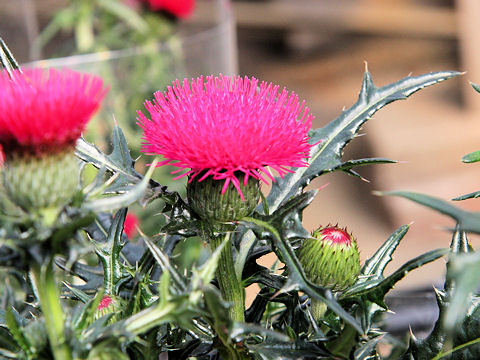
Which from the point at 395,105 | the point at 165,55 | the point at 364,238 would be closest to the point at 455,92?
the point at 395,105

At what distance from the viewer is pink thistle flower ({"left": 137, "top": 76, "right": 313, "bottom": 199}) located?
540mm

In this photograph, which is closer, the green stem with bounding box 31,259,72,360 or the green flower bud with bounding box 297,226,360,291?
the green stem with bounding box 31,259,72,360

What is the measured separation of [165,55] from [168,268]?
1739 millimetres

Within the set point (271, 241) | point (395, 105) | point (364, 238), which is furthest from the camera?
point (395, 105)

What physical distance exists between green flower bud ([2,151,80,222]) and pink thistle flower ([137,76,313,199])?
0.37ft

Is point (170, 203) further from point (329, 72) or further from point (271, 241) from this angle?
point (329, 72)

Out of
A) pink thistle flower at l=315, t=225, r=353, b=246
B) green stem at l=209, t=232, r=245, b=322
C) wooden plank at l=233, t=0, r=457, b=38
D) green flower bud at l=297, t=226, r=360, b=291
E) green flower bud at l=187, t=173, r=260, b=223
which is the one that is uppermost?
wooden plank at l=233, t=0, r=457, b=38

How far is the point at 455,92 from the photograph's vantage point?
4.96 meters

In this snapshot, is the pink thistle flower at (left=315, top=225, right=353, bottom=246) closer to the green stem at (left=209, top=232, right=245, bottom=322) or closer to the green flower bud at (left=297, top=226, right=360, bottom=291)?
the green flower bud at (left=297, top=226, right=360, bottom=291)

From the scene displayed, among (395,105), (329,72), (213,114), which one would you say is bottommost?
(213,114)

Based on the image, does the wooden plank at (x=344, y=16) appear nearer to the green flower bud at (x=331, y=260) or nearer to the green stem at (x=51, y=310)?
the green flower bud at (x=331, y=260)

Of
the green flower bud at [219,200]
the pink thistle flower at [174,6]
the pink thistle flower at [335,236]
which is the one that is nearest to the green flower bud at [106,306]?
the green flower bud at [219,200]

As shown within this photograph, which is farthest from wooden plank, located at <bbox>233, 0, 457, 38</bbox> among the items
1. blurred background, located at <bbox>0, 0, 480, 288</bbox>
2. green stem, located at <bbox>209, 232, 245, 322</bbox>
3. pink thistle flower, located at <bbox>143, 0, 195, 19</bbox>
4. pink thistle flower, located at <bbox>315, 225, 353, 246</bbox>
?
green stem, located at <bbox>209, 232, 245, 322</bbox>

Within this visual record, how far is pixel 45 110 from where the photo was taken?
41 centimetres
